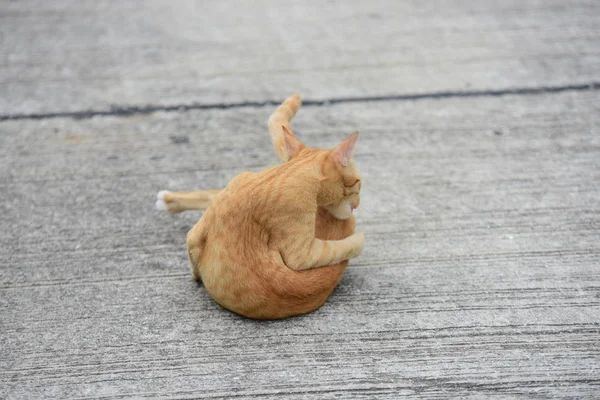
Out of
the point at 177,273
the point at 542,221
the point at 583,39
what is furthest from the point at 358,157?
the point at 583,39

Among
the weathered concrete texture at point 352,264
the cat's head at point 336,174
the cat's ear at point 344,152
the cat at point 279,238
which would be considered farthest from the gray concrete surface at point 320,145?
the cat's ear at point 344,152

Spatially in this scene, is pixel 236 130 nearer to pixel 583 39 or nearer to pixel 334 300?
pixel 334 300

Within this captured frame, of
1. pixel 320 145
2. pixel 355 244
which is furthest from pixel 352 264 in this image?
pixel 320 145

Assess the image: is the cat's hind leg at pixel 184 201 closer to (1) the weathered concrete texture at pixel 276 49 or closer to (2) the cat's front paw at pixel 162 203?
(2) the cat's front paw at pixel 162 203

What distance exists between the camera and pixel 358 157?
3443mm

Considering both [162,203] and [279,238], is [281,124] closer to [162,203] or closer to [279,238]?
[279,238]

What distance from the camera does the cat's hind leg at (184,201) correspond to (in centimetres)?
270

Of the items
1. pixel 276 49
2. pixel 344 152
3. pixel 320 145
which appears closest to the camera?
pixel 344 152

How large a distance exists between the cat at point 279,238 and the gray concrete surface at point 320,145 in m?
0.13

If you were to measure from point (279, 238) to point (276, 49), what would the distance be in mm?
2363

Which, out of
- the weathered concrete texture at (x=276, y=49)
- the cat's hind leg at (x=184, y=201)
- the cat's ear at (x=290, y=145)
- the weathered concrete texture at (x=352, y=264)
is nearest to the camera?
the weathered concrete texture at (x=352, y=264)

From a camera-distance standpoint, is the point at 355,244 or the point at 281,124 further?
the point at 281,124

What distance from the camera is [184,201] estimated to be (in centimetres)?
275

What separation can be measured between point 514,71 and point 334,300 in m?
2.25
